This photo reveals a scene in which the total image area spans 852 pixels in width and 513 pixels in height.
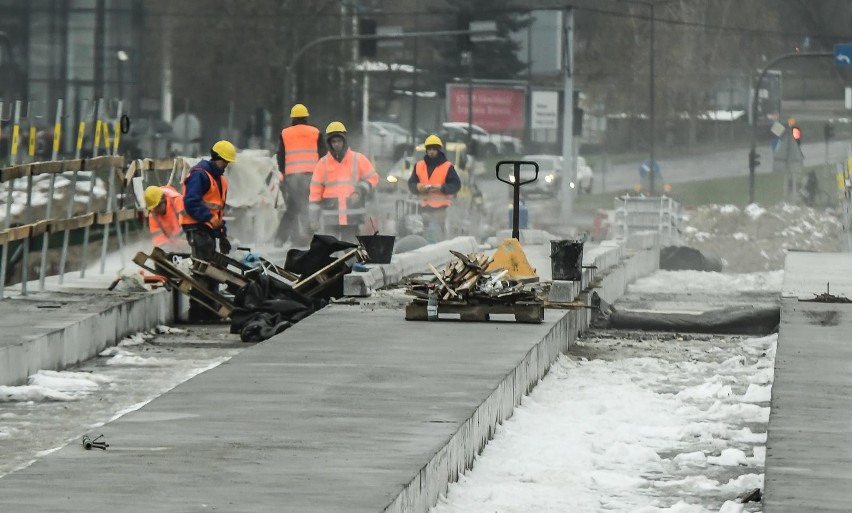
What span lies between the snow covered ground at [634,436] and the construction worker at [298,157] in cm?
841

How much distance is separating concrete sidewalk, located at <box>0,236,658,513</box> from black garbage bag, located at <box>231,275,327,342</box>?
162cm

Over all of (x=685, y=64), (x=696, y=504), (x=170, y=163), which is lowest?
(x=696, y=504)

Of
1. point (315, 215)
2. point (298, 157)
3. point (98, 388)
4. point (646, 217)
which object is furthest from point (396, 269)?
point (646, 217)

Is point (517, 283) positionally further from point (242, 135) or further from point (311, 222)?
point (242, 135)

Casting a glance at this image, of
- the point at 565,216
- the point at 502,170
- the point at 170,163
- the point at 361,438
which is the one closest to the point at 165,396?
the point at 361,438

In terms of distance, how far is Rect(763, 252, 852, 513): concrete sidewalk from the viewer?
816 centimetres

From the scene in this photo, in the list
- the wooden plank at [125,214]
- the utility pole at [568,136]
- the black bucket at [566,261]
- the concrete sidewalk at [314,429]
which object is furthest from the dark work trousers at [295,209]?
the utility pole at [568,136]

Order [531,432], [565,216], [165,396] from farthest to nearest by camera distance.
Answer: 1. [565,216]
2. [531,432]
3. [165,396]

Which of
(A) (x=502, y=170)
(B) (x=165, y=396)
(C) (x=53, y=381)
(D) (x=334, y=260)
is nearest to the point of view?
(B) (x=165, y=396)

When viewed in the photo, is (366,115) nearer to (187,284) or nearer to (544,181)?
(544,181)

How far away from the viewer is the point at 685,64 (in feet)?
259

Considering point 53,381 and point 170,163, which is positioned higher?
point 170,163

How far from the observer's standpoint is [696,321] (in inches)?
706

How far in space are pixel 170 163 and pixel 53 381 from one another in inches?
374
